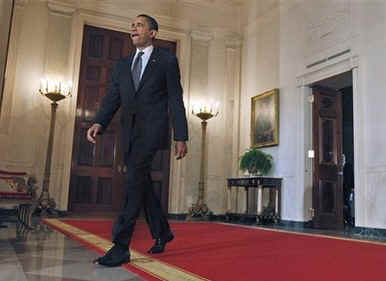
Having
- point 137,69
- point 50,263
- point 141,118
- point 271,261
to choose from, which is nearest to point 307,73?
point 271,261

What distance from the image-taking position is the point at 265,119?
750cm

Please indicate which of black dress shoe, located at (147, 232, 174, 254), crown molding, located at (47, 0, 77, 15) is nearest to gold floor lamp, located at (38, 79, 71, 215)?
crown molding, located at (47, 0, 77, 15)

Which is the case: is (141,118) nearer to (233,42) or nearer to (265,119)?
(265,119)

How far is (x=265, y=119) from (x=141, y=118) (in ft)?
18.2

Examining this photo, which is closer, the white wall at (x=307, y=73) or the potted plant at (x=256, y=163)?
the white wall at (x=307, y=73)

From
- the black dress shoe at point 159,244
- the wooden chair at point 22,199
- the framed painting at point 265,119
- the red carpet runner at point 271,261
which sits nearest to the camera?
the red carpet runner at point 271,261

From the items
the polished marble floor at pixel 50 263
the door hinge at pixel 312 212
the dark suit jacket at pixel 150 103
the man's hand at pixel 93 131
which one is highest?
the dark suit jacket at pixel 150 103

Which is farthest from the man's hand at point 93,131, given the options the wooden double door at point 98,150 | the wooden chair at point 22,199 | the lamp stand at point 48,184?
the wooden double door at point 98,150

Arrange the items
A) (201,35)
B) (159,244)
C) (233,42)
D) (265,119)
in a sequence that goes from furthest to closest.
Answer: (233,42) < (201,35) < (265,119) < (159,244)

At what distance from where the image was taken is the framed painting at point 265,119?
7211 millimetres

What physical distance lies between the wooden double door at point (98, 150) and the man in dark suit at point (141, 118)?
4971 mm

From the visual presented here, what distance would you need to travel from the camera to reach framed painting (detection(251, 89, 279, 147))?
23.7 feet

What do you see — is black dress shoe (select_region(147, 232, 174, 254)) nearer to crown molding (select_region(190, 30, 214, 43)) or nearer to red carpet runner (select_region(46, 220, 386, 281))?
red carpet runner (select_region(46, 220, 386, 281))

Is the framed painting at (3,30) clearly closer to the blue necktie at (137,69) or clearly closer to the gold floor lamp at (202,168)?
the blue necktie at (137,69)
